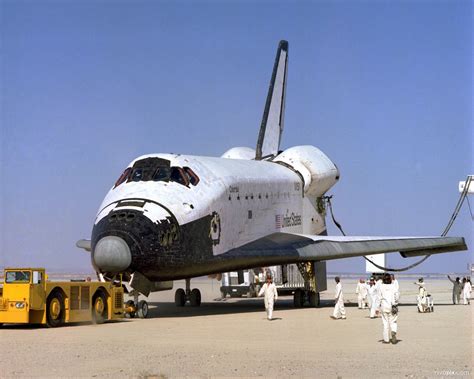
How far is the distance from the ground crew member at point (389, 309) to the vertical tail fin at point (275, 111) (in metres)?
14.6

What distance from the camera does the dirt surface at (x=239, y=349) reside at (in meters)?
9.39

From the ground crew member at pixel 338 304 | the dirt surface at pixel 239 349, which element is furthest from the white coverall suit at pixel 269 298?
the ground crew member at pixel 338 304

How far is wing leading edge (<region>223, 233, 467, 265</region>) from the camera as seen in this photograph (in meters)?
20.8

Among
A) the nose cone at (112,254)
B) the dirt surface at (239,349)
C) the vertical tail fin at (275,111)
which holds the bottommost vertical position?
the dirt surface at (239,349)

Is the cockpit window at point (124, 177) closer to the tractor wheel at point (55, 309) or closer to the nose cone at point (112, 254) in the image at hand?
the nose cone at point (112, 254)

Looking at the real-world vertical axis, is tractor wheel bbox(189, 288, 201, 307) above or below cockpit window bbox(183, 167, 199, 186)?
below

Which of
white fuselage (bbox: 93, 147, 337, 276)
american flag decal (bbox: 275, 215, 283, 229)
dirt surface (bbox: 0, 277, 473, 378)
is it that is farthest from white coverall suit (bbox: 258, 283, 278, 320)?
american flag decal (bbox: 275, 215, 283, 229)

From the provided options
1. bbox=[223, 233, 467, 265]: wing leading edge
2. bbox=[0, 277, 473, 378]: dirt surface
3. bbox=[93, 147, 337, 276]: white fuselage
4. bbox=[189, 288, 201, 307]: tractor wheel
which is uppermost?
bbox=[93, 147, 337, 276]: white fuselage

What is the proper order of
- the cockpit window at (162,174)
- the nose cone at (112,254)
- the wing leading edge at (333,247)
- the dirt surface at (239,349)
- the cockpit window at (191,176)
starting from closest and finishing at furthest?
the dirt surface at (239,349) < the nose cone at (112,254) < the cockpit window at (162,174) < the cockpit window at (191,176) < the wing leading edge at (333,247)

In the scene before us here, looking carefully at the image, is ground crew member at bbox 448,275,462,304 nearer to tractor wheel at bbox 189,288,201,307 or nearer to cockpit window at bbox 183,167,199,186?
tractor wheel at bbox 189,288,201,307

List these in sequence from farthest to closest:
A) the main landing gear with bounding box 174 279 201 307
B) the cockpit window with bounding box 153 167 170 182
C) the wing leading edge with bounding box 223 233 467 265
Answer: the main landing gear with bounding box 174 279 201 307, the wing leading edge with bounding box 223 233 467 265, the cockpit window with bounding box 153 167 170 182

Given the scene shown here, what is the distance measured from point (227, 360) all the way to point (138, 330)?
4586 millimetres

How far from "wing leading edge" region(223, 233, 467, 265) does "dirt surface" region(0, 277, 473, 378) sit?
3.40m

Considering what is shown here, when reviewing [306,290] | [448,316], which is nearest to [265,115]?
[306,290]
